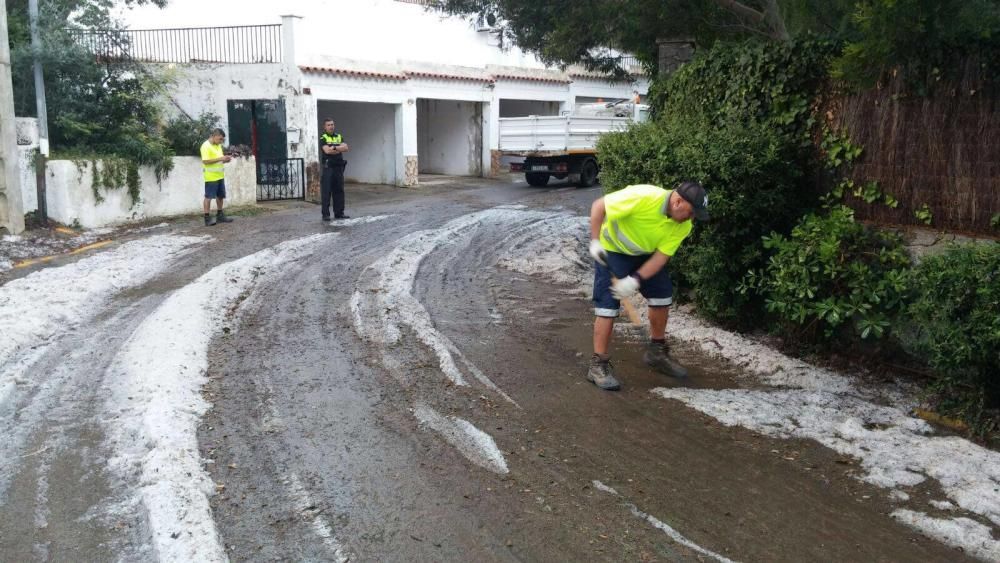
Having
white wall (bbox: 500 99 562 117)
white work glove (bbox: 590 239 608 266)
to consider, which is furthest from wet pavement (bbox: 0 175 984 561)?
white wall (bbox: 500 99 562 117)

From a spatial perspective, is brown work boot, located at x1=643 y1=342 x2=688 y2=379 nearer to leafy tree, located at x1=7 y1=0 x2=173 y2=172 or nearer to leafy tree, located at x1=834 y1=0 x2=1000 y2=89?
leafy tree, located at x1=834 y1=0 x2=1000 y2=89

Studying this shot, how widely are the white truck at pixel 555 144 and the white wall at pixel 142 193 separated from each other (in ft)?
23.2

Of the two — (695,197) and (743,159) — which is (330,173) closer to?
(743,159)

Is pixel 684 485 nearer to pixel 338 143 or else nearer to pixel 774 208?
pixel 774 208

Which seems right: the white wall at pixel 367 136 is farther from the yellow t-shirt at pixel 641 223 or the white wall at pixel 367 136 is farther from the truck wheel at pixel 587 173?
the yellow t-shirt at pixel 641 223

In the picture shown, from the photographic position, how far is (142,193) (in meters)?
13.1

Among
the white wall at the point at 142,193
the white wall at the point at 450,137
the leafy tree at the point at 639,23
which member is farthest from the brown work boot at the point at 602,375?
the white wall at the point at 450,137

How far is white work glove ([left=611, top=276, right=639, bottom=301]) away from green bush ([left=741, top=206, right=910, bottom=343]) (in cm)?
120

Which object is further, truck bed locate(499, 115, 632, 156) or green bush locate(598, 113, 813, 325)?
truck bed locate(499, 115, 632, 156)

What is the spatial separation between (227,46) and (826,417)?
53.4 ft

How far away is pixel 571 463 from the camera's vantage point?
14.7 ft

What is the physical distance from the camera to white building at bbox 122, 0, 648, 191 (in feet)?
59.6

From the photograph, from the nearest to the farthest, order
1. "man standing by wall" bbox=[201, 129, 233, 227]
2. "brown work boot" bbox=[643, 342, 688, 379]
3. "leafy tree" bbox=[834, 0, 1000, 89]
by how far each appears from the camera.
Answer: "leafy tree" bbox=[834, 0, 1000, 89] < "brown work boot" bbox=[643, 342, 688, 379] < "man standing by wall" bbox=[201, 129, 233, 227]

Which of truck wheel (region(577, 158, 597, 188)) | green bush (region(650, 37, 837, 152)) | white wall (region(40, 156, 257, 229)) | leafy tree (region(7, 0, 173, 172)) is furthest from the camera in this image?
truck wheel (region(577, 158, 597, 188))
